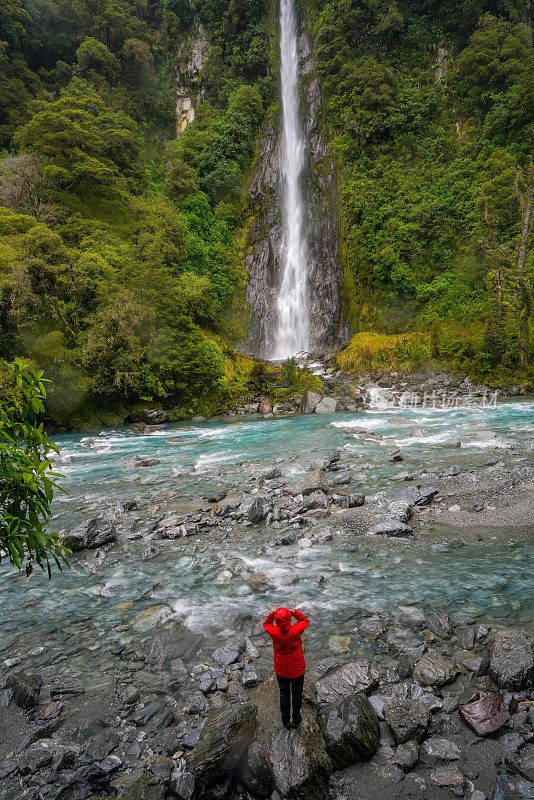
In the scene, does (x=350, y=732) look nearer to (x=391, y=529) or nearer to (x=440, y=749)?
(x=440, y=749)

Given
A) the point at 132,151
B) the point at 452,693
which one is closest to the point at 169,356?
the point at 452,693

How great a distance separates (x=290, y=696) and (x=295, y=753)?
14.0 inches

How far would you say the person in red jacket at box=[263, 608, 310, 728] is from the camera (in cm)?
322

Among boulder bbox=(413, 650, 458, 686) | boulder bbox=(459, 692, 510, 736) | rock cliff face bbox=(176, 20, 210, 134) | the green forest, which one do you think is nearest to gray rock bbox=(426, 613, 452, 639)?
boulder bbox=(413, 650, 458, 686)

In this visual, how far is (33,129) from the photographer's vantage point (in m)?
24.5

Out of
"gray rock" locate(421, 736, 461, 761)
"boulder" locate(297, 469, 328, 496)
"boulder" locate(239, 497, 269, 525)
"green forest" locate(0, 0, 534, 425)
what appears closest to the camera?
"gray rock" locate(421, 736, 461, 761)

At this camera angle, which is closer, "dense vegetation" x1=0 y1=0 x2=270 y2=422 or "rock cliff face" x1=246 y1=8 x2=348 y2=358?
"dense vegetation" x1=0 y1=0 x2=270 y2=422

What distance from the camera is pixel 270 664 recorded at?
4238 millimetres

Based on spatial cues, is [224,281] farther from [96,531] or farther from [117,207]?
[96,531]

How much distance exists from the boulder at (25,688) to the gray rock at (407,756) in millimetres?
3316

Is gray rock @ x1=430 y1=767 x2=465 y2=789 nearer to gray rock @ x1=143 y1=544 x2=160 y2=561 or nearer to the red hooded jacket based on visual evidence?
the red hooded jacket

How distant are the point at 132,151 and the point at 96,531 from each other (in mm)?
33680

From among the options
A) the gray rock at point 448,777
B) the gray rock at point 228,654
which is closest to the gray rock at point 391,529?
A: the gray rock at point 228,654

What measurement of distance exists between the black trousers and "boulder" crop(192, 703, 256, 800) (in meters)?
0.31
